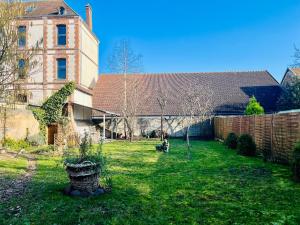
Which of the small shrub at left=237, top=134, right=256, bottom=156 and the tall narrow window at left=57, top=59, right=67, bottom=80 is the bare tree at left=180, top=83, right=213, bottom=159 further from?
the small shrub at left=237, top=134, right=256, bottom=156

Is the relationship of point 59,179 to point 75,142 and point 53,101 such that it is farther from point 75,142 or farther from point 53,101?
point 53,101

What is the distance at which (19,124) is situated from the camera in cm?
1784

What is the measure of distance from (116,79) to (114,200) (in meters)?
27.2

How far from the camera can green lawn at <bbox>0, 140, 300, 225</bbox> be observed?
527cm

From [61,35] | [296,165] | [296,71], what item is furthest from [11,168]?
[296,71]

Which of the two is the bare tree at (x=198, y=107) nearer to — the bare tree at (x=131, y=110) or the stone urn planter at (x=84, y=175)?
the bare tree at (x=131, y=110)

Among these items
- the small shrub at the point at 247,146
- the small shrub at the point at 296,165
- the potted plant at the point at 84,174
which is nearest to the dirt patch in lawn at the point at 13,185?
the potted plant at the point at 84,174

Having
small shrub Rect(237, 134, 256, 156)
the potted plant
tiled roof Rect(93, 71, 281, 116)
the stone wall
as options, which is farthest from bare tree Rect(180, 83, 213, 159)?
the potted plant

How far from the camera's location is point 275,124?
11.8 meters

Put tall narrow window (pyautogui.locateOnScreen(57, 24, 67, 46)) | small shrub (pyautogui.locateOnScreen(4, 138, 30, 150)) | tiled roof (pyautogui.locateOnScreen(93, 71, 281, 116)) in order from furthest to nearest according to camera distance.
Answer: tiled roof (pyautogui.locateOnScreen(93, 71, 281, 116)), tall narrow window (pyautogui.locateOnScreen(57, 24, 67, 46)), small shrub (pyautogui.locateOnScreen(4, 138, 30, 150))

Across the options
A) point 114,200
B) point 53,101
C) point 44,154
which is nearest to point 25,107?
point 53,101

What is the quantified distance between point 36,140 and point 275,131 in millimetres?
14184

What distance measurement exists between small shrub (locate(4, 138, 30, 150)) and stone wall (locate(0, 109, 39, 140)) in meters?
0.34

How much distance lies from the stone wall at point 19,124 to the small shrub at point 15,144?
34cm
